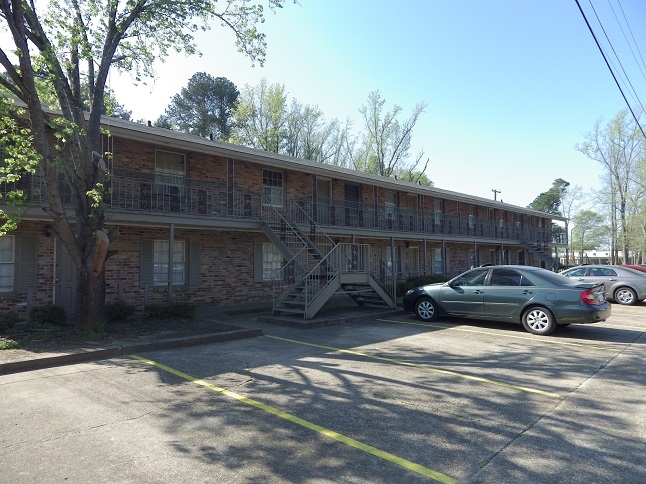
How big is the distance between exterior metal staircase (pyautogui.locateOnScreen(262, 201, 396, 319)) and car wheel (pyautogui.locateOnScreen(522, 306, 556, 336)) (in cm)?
441

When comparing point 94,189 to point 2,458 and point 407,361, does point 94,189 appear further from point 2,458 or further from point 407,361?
point 407,361

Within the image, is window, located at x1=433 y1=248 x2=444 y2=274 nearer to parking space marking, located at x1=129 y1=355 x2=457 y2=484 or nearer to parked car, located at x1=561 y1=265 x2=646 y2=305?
parked car, located at x1=561 y1=265 x2=646 y2=305

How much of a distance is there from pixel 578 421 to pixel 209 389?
165 inches

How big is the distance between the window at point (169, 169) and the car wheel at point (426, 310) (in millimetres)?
7871

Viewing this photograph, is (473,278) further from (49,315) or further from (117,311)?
(49,315)

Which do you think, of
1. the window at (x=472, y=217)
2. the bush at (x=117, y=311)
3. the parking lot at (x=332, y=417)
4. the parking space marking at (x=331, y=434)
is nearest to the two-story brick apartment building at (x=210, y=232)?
the bush at (x=117, y=311)

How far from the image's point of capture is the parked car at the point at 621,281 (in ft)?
49.7

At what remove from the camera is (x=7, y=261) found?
10734 mm

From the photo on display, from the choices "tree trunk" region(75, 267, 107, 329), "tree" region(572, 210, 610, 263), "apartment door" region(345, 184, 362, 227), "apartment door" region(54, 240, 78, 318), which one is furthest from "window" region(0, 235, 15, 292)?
"tree" region(572, 210, 610, 263)

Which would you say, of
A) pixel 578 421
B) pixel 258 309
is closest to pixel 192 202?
pixel 258 309

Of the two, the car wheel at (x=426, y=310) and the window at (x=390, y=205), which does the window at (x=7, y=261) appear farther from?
the window at (x=390, y=205)

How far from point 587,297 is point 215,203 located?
34.7 feet

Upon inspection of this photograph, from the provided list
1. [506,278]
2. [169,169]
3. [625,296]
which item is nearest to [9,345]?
[169,169]

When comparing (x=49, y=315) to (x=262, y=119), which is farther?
(x=262, y=119)
